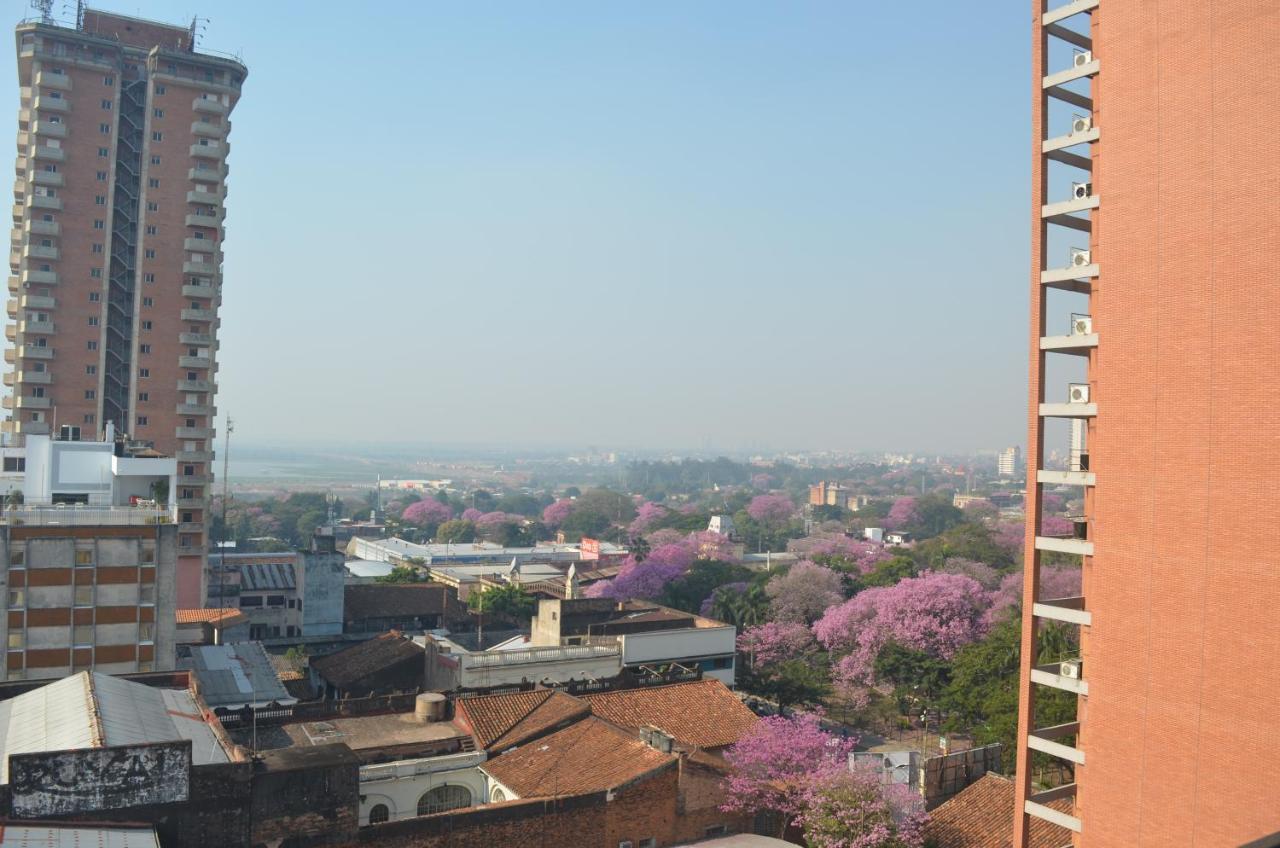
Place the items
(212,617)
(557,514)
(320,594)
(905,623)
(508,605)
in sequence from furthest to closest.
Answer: (557,514), (508,605), (320,594), (905,623), (212,617)

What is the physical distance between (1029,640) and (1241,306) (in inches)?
214

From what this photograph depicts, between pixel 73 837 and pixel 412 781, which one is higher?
pixel 73 837

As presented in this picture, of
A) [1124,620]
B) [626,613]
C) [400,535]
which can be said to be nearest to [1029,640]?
[1124,620]

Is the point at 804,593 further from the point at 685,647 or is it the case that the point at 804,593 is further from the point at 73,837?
the point at 73,837

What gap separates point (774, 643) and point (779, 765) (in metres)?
22.6

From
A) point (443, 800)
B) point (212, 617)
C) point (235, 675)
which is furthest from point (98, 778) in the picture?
point (212, 617)

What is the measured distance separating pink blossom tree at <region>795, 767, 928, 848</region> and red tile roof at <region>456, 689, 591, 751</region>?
237 inches

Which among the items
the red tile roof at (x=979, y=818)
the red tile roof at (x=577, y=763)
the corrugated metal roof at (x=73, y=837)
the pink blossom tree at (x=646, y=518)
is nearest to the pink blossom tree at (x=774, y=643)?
the red tile roof at (x=577, y=763)

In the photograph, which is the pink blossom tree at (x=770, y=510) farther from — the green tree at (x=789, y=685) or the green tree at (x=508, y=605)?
the green tree at (x=789, y=685)

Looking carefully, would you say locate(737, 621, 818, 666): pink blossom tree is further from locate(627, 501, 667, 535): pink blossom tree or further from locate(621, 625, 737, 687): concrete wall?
locate(627, 501, 667, 535): pink blossom tree

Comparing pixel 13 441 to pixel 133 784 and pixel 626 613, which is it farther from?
pixel 133 784

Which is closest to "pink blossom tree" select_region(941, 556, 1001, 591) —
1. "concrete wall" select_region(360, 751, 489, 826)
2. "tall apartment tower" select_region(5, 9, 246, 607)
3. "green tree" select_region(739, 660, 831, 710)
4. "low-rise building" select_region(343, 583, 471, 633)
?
"green tree" select_region(739, 660, 831, 710)

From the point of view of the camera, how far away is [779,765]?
21312 millimetres

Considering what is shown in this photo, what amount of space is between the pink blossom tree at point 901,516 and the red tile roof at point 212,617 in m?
92.8
